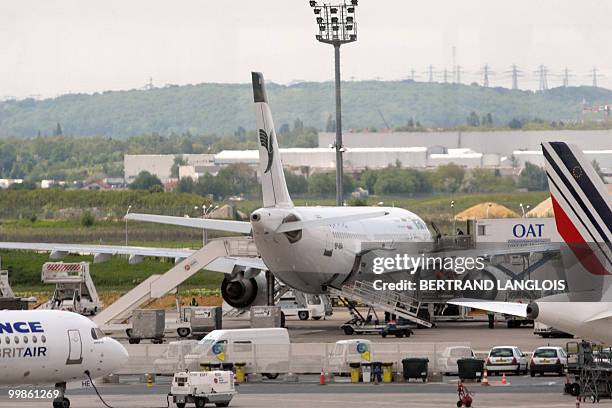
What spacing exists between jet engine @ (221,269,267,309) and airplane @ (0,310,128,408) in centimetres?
3309

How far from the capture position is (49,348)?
1619 inches

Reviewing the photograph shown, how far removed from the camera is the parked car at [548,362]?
171 feet

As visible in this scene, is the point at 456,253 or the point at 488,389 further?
the point at 456,253

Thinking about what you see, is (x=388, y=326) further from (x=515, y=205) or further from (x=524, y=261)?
(x=515, y=205)

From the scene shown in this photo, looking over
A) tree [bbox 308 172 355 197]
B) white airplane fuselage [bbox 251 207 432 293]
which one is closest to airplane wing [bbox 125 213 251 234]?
white airplane fuselage [bbox 251 207 432 293]

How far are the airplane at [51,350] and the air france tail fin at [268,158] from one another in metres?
25.8

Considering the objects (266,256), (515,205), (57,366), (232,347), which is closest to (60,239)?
(515,205)

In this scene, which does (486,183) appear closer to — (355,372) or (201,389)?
(355,372)

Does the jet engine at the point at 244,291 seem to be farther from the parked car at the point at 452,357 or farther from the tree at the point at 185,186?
the tree at the point at 185,186

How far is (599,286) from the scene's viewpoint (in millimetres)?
38531

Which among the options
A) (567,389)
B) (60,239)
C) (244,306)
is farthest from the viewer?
(60,239)

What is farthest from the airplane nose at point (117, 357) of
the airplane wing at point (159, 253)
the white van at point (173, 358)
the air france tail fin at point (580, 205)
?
the airplane wing at point (159, 253)

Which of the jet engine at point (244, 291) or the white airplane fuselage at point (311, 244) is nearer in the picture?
the white airplane fuselage at point (311, 244)

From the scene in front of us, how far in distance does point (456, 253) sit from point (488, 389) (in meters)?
34.7
